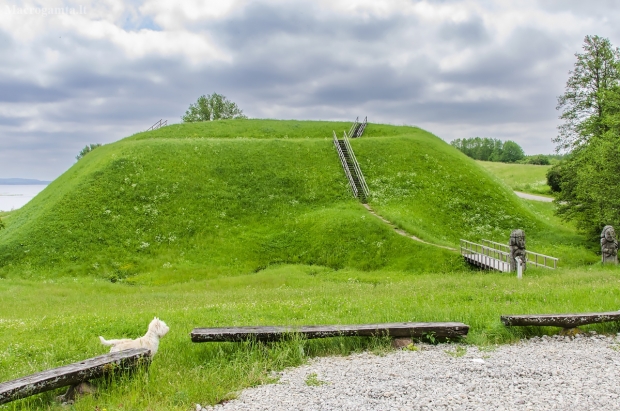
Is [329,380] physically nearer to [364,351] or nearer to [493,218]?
[364,351]

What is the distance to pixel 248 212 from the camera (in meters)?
39.6

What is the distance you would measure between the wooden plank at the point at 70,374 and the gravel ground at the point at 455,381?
1808mm

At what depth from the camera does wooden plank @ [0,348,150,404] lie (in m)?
6.16

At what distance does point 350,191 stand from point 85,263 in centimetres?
2355

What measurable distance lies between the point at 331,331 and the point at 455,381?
2490mm

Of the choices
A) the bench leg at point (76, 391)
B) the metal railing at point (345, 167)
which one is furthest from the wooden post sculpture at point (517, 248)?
the bench leg at point (76, 391)

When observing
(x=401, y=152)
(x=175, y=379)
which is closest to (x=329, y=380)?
(x=175, y=379)

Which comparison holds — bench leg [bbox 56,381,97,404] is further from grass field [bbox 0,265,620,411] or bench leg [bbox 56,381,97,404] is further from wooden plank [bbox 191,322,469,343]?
wooden plank [bbox 191,322,469,343]

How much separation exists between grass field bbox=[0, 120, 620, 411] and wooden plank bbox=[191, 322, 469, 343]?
0.89 feet

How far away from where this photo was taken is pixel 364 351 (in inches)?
342

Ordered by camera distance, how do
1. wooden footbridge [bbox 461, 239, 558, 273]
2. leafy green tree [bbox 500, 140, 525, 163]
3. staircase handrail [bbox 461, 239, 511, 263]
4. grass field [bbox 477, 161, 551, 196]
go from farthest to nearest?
leafy green tree [bbox 500, 140, 525, 163]
grass field [bbox 477, 161, 551, 196]
staircase handrail [bbox 461, 239, 511, 263]
wooden footbridge [bbox 461, 239, 558, 273]

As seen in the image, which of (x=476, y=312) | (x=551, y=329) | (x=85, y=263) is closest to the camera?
(x=551, y=329)

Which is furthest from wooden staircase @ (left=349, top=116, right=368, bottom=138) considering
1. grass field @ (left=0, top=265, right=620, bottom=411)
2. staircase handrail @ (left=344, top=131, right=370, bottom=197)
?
grass field @ (left=0, top=265, right=620, bottom=411)

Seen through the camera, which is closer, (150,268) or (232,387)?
(232,387)
